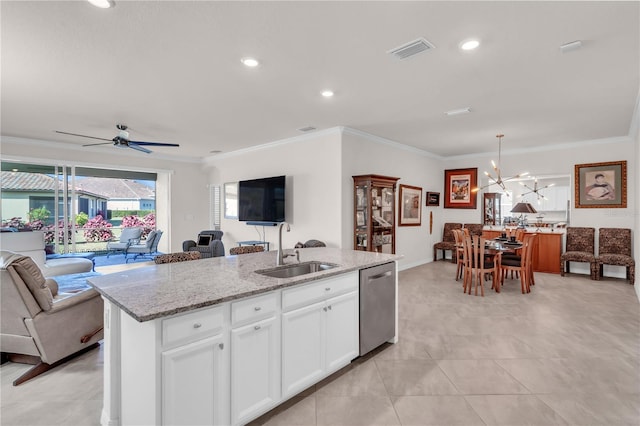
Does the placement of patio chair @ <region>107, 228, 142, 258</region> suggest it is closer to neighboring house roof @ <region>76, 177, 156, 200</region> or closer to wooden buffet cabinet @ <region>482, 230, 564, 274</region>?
neighboring house roof @ <region>76, 177, 156, 200</region>

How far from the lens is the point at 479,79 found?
3.27 metres

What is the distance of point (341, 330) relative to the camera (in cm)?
251

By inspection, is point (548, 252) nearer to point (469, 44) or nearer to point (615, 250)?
point (615, 250)

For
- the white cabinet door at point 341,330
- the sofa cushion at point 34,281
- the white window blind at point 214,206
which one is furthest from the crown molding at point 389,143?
the white window blind at point 214,206

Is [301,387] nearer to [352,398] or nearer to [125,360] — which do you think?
[352,398]

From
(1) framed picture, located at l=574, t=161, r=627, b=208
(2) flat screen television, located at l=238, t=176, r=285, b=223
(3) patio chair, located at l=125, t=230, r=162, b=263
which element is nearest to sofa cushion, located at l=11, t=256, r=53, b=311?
(2) flat screen television, located at l=238, t=176, r=285, b=223

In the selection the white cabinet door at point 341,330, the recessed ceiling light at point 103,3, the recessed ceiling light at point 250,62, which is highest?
the recessed ceiling light at point 250,62

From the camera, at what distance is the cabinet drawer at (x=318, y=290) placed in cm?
210

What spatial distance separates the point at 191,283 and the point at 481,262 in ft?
14.4

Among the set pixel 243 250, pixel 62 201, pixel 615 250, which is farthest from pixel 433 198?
pixel 62 201

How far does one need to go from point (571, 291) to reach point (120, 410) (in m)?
6.10

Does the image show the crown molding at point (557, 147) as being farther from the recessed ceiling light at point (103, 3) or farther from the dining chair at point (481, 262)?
the recessed ceiling light at point (103, 3)

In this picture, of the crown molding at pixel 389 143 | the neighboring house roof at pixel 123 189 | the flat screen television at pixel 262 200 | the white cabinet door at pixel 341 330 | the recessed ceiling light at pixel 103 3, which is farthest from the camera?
the neighboring house roof at pixel 123 189

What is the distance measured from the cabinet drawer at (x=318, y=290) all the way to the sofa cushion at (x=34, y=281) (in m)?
2.00
